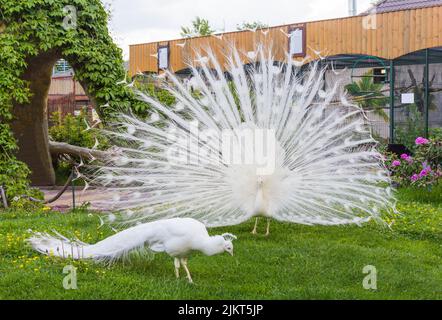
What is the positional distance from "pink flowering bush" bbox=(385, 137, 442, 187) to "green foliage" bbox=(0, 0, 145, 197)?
4946 mm

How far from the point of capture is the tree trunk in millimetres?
12898

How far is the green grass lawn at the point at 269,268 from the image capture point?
207 inches

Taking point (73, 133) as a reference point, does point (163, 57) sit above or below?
above

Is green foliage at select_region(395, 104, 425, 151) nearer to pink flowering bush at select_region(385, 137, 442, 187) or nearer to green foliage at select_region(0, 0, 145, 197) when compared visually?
pink flowering bush at select_region(385, 137, 442, 187)

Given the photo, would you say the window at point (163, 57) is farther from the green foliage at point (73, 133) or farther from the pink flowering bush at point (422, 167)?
the pink flowering bush at point (422, 167)

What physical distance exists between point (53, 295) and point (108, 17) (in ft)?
24.3

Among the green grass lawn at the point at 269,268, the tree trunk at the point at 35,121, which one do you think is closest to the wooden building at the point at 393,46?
the tree trunk at the point at 35,121

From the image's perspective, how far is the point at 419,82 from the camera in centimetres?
1625

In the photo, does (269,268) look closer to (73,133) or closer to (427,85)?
(427,85)

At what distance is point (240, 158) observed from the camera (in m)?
7.17

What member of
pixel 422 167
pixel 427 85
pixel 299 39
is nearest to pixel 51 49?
pixel 422 167

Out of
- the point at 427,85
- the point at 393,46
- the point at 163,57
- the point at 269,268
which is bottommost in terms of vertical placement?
the point at 269,268

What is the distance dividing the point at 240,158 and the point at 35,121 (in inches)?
298

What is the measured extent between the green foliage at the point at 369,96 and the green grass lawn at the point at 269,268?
8127mm
